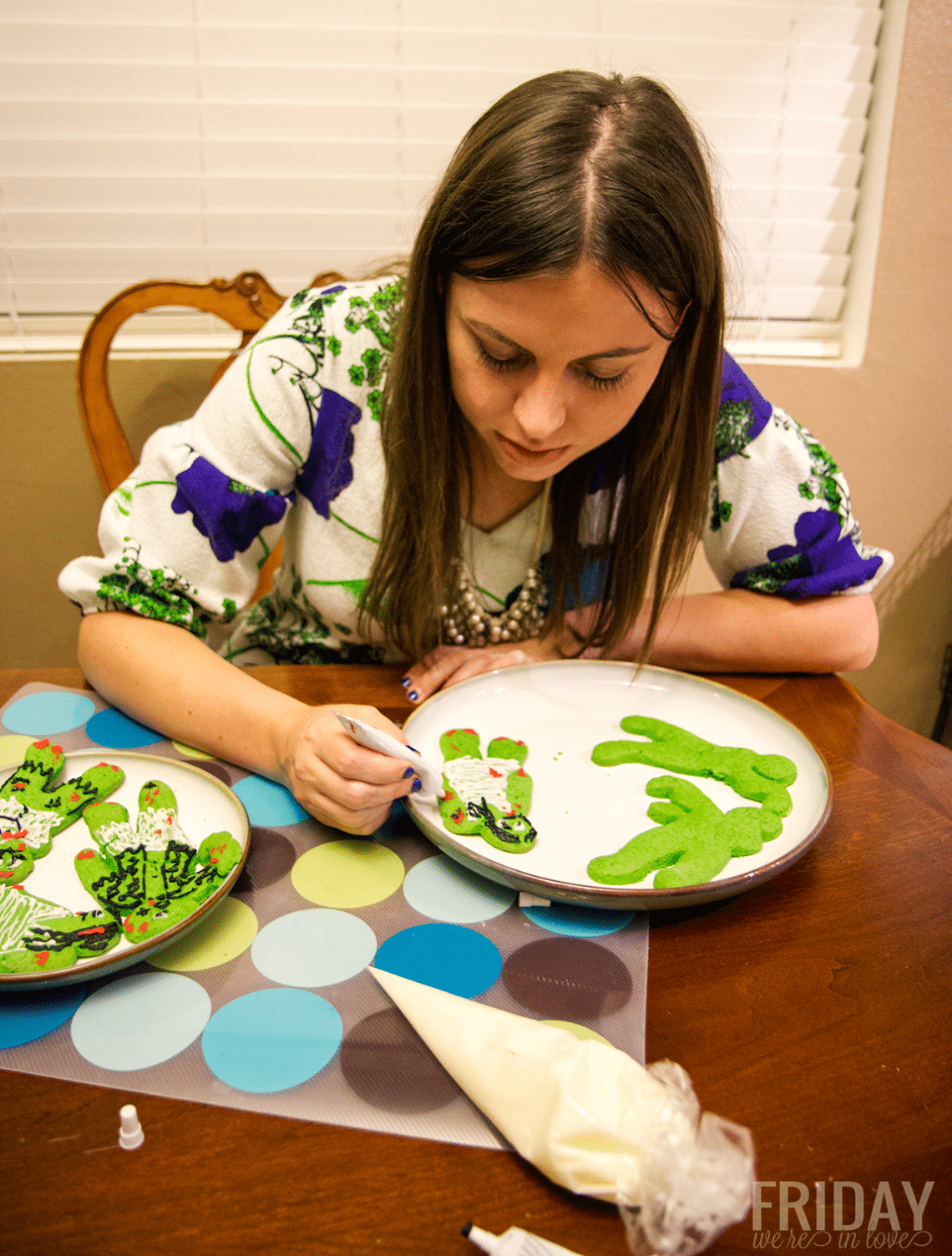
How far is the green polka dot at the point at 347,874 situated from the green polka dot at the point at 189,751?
0.20 metres

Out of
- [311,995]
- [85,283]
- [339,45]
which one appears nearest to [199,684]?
[311,995]

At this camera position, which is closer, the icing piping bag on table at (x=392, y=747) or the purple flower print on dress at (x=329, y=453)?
the icing piping bag on table at (x=392, y=747)

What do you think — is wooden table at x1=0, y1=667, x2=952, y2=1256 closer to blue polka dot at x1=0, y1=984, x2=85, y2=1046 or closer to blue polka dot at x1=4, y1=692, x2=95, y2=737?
blue polka dot at x1=0, y1=984, x2=85, y2=1046

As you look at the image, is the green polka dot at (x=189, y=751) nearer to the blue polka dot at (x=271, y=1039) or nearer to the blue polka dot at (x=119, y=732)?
the blue polka dot at (x=119, y=732)

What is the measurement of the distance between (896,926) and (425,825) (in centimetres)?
39

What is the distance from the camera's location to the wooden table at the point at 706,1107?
474 millimetres

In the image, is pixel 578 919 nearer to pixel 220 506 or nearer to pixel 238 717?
pixel 238 717

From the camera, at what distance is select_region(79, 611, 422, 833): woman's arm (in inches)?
29.6

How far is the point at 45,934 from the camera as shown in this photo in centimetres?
62

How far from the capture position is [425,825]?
735 mm

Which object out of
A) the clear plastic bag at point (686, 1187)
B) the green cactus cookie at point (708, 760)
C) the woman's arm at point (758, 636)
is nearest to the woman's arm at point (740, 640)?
the woman's arm at point (758, 636)

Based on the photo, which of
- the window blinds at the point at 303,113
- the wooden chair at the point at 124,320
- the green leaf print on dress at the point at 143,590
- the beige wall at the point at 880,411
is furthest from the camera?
the beige wall at the point at 880,411

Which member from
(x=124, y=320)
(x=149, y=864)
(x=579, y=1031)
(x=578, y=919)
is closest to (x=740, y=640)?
(x=578, y=919)

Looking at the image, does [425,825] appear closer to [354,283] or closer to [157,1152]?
[157,1152]
